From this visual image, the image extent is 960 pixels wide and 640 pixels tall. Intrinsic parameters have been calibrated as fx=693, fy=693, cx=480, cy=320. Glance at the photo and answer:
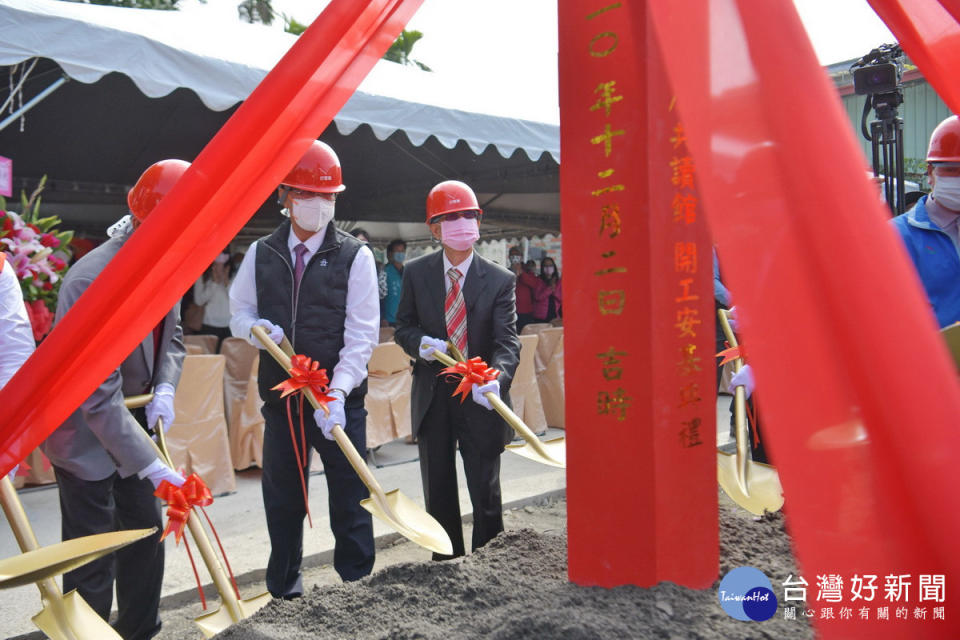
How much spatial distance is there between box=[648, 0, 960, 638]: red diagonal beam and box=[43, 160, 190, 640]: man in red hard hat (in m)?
2.12

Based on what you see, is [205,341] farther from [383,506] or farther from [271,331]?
[383,506]

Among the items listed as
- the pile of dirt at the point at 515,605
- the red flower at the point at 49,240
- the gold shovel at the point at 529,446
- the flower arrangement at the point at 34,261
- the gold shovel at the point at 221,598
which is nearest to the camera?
Answer: the pile of dirt at the point at 515,605

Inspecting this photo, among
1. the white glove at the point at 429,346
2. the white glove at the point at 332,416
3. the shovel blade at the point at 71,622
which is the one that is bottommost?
the shovel blade at the point at 71,622

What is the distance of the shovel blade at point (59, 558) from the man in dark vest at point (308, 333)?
851mm

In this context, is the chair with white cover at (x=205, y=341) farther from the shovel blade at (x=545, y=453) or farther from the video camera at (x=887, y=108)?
the video camera at (x=887, y=108)

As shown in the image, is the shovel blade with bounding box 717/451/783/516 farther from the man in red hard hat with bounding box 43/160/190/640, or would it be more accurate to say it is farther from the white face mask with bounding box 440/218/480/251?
the man in red hard hat with bounding box 43/160/190/640

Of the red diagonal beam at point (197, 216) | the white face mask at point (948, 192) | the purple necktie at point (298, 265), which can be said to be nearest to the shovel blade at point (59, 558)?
the red diagonal beam at point (197, 216)

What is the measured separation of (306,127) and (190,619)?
244 centimetres

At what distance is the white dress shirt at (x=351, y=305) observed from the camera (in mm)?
3070

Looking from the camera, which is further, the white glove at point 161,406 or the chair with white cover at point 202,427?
the chair with white cover at point 202,427

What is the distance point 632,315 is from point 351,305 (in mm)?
1565

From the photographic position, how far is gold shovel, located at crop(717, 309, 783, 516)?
9.41 ft

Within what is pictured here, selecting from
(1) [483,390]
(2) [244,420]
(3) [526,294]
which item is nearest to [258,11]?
(3) [526,294]

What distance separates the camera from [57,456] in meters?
2.51
